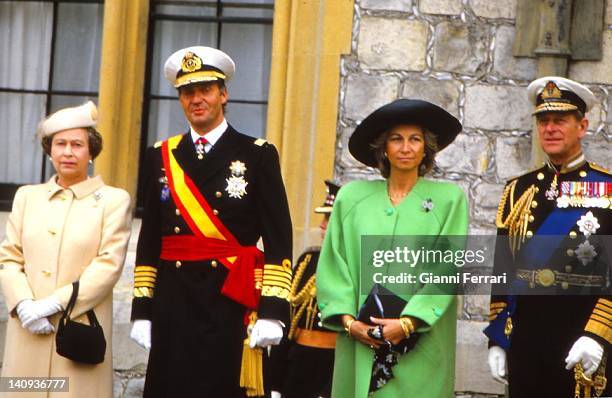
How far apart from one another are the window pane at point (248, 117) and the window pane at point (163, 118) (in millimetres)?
308

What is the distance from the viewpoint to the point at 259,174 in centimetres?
607

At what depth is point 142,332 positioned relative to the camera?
6.02 m

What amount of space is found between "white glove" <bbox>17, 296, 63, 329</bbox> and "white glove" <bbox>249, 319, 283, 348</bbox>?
0.93 metres

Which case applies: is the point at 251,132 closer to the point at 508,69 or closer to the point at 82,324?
the point at 508,69

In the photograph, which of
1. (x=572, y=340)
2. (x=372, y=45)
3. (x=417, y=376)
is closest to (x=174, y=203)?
(x=417, y=376)

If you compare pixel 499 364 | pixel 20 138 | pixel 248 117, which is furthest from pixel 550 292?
pixel 20 138

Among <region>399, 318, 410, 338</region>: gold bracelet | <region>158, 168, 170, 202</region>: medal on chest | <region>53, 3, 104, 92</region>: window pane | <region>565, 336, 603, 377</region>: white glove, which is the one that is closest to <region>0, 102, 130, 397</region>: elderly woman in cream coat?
<region>158, 168, 170, 202</region>: medal on chest

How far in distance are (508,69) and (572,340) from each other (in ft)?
7.95

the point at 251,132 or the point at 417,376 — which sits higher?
the point at 251,132

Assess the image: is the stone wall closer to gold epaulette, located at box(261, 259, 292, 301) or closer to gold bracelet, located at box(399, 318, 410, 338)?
gold epaulette, located at box(261, 259, 292, 301)

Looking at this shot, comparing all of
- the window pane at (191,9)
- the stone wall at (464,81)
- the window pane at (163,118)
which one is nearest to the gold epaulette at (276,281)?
the stone wall at (464,81)

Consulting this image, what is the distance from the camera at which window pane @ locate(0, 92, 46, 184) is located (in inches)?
348

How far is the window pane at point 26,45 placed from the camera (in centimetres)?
883

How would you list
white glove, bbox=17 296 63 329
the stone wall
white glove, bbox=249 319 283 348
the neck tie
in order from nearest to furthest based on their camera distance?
1. white glove, bbox=249 319 283 348
2. the neck tie
3. white glove, bbox=17 296 63 329
4. the stone wall
